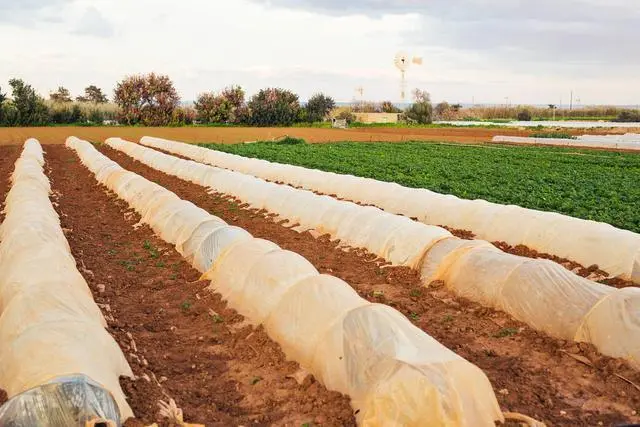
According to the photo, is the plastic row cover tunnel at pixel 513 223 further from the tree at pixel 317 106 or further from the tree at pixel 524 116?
the tree at pixel 524 116

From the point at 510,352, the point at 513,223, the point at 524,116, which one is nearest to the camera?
the point at 510,352

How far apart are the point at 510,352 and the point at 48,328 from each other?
427 centimetres

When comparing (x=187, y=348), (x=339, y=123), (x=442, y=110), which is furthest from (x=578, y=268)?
(x=442, y=110)

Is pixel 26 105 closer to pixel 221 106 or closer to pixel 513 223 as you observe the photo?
pixel 221 106

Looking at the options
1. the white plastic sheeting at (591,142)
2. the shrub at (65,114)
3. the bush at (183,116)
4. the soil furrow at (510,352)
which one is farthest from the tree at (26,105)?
the soil furrow at (510,352)

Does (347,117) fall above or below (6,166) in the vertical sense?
above

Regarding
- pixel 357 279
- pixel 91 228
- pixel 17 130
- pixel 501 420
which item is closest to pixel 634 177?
pixel 357 279

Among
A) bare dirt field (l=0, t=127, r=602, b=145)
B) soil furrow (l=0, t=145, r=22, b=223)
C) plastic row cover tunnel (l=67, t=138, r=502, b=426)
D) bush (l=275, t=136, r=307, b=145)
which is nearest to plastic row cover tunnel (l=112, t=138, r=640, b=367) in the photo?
plastic row cover tunnel (l=67, t=138, r=502, b=426)

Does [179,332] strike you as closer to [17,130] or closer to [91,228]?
[91,228]

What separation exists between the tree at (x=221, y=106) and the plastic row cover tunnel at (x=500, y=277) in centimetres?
4449

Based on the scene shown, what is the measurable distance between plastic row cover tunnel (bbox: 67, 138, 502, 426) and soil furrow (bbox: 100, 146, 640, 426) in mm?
899

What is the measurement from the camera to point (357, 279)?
861 cm

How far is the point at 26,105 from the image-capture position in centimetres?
4900

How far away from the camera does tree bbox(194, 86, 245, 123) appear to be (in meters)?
55.1
